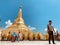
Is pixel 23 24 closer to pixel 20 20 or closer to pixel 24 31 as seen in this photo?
pixel 20 20

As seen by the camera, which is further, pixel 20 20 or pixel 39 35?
pixel 20 20

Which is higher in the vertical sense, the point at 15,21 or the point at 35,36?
the point at 15,21

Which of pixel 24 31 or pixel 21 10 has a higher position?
pixel 21 10

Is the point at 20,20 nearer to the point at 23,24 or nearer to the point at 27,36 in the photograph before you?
the point at 23,24

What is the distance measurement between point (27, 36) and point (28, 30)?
474cm

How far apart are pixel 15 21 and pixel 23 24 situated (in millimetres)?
1340

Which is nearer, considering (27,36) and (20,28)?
(27,36)

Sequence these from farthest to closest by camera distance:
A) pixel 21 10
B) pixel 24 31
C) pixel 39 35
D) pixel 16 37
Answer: pixel 21 10
pixel 24 31
pixel 39 35
pixel 16 37

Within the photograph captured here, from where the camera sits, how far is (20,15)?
104 feet

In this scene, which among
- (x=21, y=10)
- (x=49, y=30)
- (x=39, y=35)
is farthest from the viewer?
(x=21, y=10)

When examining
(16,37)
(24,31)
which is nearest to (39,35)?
(24,31)

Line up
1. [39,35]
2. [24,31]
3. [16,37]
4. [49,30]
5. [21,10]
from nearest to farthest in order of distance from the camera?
1. [49,30]
2. [16,37]
3. [39,35]
4. [24,31]
5. [21,10]

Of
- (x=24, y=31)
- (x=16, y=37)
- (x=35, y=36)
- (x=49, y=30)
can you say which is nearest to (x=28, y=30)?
(x=24, y=31)

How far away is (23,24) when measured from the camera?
31828 millimetres
